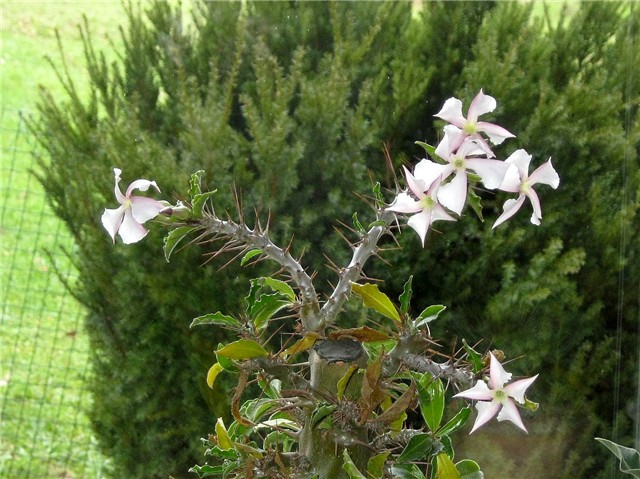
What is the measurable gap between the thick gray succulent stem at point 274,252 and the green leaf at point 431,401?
0.43 ft

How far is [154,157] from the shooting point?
64.7 inches

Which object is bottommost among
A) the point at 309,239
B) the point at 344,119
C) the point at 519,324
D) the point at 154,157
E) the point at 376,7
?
the point at 519,324

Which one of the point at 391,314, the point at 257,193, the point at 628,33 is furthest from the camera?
the point at 628,33

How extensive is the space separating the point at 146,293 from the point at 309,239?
37cm

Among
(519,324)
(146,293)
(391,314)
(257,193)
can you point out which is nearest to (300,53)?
(257,193)

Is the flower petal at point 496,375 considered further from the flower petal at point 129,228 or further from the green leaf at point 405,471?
the flower petal at point 129,228

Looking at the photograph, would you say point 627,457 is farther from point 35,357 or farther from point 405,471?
point 35,357

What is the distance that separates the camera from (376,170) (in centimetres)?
168

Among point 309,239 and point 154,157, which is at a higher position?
point 154,157

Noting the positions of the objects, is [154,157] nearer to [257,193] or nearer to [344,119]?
[257,193]

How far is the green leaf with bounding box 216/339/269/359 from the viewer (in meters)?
0.82

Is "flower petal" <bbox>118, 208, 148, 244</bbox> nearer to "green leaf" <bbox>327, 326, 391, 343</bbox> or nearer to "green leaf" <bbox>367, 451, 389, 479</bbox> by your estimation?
"green leaf" <bbox>327, 326, 391, 343</bbox>

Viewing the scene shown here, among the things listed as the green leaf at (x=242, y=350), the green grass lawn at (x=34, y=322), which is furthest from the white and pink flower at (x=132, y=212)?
the green grass lawn at (x=34, y=322)

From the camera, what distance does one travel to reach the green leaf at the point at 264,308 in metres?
0.87
